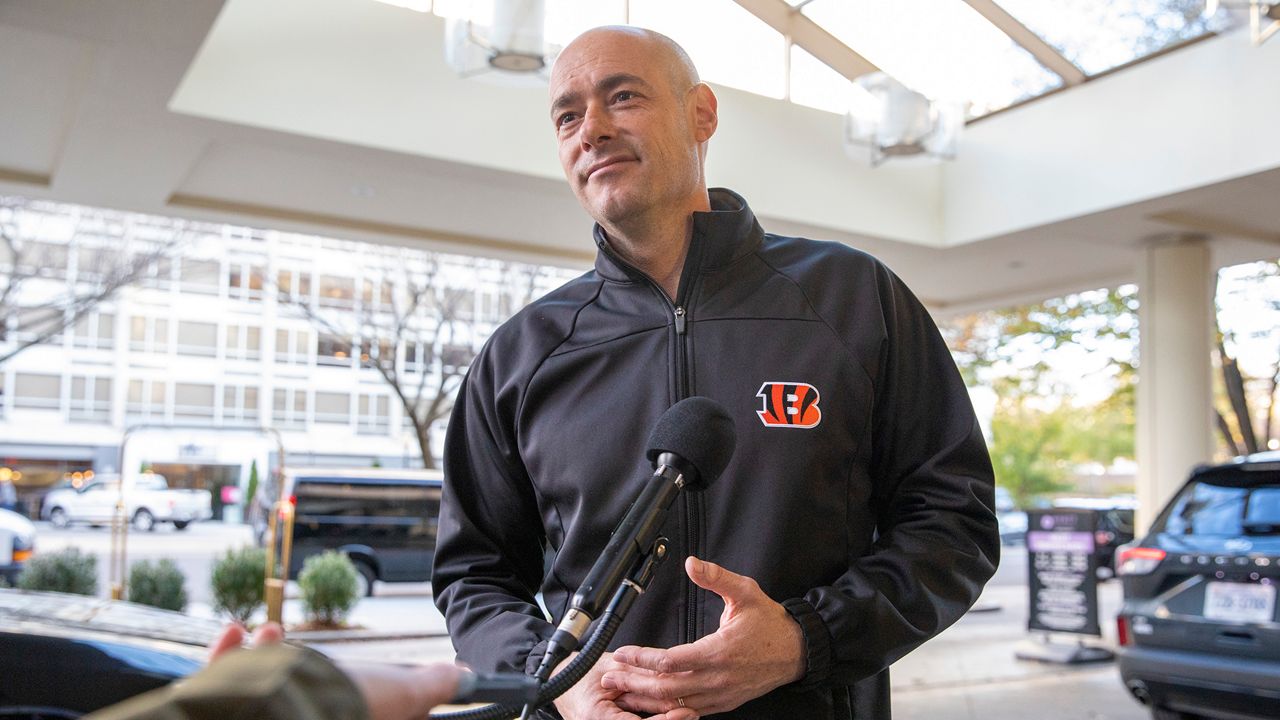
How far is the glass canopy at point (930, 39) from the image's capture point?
8859 millimetres

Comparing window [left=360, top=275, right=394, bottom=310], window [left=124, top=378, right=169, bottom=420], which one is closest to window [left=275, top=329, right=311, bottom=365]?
window [left=124, top=378, right=169, bottom=420]

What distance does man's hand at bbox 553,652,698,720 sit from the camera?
146 centimetres

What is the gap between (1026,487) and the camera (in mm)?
39219

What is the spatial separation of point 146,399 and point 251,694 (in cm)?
3920

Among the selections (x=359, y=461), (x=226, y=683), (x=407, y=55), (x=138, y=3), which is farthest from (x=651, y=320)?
(x=359, y=461)

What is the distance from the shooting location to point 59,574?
10.7 m

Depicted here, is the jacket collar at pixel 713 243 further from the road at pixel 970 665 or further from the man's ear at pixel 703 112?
the road at pixel 970 665

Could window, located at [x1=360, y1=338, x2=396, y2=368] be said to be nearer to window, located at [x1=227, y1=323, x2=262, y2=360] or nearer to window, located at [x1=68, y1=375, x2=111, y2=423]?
window, located at [x1=227, y1=323, x2=262, y2=360]

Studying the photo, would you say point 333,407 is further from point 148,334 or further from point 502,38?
point 502,38

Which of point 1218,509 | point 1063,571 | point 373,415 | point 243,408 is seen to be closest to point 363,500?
point 1063,571

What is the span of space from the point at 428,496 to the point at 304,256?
795 centimetres

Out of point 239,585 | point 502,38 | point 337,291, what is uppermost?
point 337,291

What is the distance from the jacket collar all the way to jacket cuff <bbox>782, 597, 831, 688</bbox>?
608 millimetres

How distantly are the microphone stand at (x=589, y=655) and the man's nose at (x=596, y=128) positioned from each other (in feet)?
2.60
